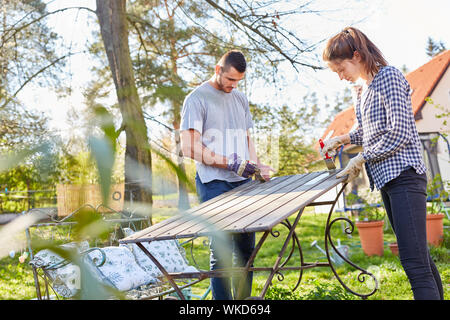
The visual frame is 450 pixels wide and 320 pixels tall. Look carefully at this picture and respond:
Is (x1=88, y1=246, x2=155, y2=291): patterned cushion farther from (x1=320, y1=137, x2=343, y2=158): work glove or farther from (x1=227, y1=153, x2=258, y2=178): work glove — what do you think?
(x1=320, y1=137, x2=343, y2=158): work glove

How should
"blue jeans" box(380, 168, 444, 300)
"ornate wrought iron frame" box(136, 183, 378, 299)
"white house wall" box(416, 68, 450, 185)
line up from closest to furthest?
1. "ornate wrought iron frame" box(136, 183, 378, 299)
2. "blue jeans" box(380, 168, 444, 300)
3. "white house wall" box(416, 68, 450, 185)

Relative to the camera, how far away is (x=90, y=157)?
36 centimetres

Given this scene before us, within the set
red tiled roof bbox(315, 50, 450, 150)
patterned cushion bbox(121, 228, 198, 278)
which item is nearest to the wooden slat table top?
patterned cushion bbox(121, 228, 198, 278)

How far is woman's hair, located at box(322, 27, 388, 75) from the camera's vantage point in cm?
167

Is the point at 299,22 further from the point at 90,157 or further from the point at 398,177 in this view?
the point at 90,157

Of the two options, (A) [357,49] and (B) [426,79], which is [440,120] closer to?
(B) [426,79]

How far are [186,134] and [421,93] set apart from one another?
11.1m

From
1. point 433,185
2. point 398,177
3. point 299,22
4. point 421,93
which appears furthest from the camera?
point 421,93

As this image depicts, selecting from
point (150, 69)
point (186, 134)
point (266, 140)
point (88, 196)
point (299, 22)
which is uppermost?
point (150, 69)

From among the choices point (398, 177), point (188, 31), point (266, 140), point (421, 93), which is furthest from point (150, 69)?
point (421, 93)

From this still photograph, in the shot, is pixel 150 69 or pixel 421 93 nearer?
pixel 150 69

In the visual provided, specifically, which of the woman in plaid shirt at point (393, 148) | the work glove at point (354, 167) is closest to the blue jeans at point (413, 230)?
the woman in plaid shirt at point (393, 148)

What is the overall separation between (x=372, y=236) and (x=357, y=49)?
10.4ft

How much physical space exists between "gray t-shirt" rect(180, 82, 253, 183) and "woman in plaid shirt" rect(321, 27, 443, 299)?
2.15 feet
